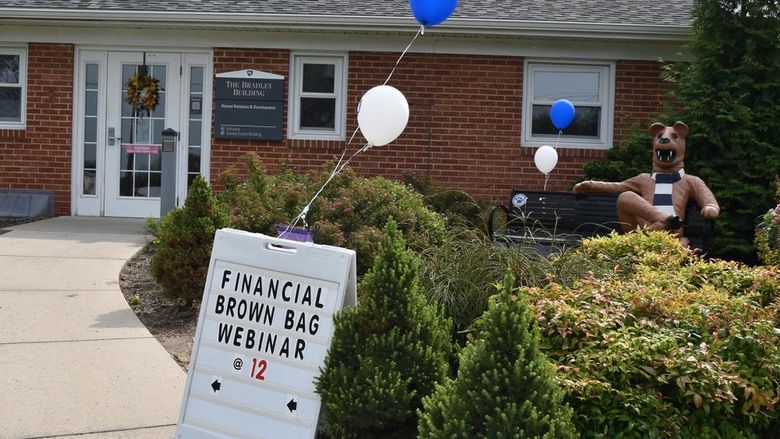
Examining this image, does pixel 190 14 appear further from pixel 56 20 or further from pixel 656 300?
pixel 656 300

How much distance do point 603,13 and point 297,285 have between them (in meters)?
9.52

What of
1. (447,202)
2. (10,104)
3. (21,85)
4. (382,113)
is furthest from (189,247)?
(10,104)

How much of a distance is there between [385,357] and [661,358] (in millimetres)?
1098

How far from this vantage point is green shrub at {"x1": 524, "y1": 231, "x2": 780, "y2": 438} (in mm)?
3268

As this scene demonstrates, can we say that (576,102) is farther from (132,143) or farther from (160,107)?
(132,143)

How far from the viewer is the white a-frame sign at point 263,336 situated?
354 cm

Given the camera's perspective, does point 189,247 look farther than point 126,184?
No

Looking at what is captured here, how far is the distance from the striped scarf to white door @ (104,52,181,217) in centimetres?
682

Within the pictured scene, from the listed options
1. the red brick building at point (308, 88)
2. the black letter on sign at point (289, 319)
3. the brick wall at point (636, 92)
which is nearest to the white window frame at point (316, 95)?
the red brick building at point (308, 88)

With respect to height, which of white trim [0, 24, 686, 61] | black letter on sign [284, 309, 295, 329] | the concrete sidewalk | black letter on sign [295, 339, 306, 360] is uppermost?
white trim [0, 24, 686, 61]

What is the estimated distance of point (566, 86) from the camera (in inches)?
472

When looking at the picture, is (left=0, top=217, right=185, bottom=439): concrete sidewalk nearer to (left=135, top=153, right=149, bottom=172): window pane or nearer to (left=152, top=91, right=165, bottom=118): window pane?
(left=135, top=153, right=149, bottom=172): window pane

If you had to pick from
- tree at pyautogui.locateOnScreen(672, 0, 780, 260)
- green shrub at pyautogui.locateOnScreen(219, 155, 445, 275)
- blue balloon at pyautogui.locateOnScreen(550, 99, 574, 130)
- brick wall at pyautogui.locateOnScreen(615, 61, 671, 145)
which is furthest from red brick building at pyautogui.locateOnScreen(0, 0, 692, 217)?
green shrub at pyautogui.locateOnScreen(219, 155, 445, 275)

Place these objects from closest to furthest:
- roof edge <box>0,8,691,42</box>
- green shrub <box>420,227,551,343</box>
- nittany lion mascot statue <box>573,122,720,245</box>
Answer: green shrub <box>420,227,551,343</box> → nittany lion mascot statue <box>573,122,720,245</box> → roof edge <box>0,8,691,42</box>
